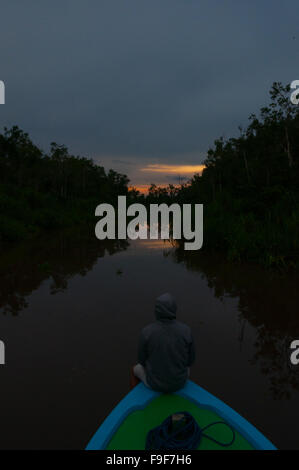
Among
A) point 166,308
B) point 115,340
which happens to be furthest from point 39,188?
point 166,308

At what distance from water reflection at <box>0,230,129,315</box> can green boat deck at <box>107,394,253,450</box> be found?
5.48m

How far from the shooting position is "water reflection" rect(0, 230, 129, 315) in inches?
348

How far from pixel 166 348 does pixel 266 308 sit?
17.6 feet

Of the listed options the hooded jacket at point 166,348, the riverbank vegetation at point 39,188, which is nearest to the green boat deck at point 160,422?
the hooded jacket at point 166,348

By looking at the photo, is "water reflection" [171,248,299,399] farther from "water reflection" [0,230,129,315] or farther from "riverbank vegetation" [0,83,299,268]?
"water reflection" [0,230,129,315]

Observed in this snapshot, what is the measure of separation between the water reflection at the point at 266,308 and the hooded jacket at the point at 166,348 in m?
1.96

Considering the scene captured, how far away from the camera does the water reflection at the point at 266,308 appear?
15.5 ft

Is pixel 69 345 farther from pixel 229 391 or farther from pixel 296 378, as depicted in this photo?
pixel 296 378

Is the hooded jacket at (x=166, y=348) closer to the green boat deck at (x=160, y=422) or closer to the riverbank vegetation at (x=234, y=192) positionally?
the green boat deck at (x=160, y=422)

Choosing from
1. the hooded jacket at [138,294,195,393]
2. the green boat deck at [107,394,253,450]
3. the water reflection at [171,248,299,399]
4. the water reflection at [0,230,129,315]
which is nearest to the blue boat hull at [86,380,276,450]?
the green boat deck at [107,394,253,450]

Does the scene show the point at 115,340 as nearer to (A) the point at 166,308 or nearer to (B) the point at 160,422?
(B) the point at 160,422

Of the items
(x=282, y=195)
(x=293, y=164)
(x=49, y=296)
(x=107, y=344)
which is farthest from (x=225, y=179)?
(x=107, y=344)

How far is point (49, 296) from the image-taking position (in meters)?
8.52

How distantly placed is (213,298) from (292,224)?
4.95 metres
